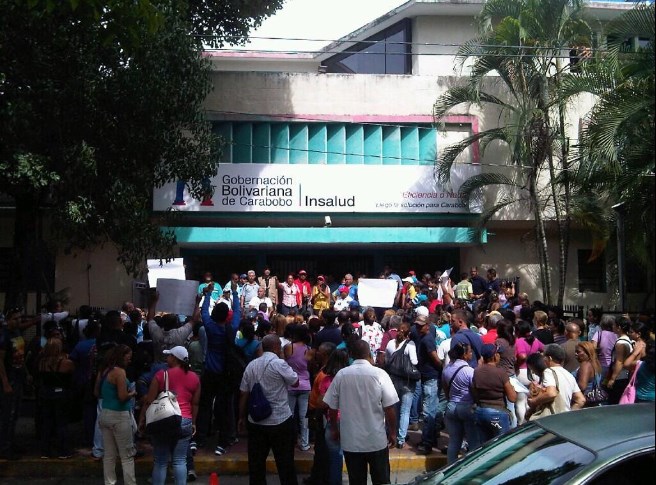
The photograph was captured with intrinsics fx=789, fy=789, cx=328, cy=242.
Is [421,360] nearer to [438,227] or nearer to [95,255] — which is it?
[438,227]

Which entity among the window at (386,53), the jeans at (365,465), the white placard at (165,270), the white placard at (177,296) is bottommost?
the jeans at (365,465)

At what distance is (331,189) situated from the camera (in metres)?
20.3

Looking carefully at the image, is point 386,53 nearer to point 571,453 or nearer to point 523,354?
point 523,354

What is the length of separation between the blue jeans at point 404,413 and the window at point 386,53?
45.1 feet

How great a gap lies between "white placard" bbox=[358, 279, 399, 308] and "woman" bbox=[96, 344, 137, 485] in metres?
8.37

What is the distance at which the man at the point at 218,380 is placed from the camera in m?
10.0

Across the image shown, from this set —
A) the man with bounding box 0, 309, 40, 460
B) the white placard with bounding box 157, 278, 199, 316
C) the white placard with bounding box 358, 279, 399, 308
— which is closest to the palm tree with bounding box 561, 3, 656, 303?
the white placard with bounding box 358, 279, 399, 308

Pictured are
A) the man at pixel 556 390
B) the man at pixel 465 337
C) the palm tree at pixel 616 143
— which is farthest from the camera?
the palm tree at pixel 616 143

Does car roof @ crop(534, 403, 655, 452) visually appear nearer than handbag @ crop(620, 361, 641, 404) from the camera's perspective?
Yes

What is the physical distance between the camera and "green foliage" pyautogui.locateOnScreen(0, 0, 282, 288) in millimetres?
12109

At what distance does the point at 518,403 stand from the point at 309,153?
1323 centimetres

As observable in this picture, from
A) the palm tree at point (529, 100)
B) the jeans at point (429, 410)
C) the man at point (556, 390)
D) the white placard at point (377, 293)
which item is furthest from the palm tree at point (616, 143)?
the white placard at point (377, 293)

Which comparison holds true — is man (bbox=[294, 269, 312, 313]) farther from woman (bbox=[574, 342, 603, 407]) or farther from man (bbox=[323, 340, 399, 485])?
man (bbox=[323, 340, 399, 485])

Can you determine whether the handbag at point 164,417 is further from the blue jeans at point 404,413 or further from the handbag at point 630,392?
the handbag at point 630,392
